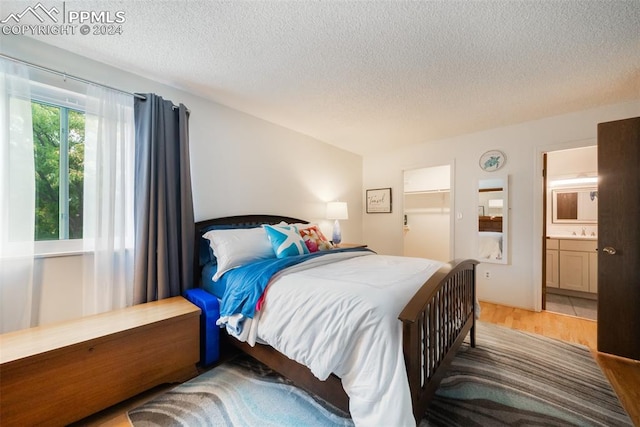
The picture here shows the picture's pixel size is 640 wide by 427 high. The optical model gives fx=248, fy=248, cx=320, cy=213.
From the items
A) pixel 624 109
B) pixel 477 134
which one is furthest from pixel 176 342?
pixel 624 109

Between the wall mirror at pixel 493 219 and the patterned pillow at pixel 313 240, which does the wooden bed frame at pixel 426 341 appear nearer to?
the patterned pillow at pixel 313 240

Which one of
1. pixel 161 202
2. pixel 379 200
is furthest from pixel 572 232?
pixel 161 202

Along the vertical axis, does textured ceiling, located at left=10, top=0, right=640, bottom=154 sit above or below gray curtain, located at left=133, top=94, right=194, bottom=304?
above

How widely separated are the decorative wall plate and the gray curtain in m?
3.78

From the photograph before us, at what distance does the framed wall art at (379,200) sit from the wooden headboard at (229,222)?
183 cm

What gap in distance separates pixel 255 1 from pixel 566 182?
5.17m

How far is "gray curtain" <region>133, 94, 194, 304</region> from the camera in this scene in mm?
2043

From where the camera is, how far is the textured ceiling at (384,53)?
149 centimetres

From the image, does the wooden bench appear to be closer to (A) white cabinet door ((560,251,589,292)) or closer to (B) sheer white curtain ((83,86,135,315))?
(B) sheer white curtain ((83,86,135,315))

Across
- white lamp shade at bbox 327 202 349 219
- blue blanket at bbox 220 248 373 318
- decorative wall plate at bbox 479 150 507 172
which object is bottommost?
→ blue blanket at bbox 220 248 373 318

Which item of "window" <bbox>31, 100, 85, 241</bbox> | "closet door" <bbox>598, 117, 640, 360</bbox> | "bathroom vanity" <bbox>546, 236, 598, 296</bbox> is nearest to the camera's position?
"window" <bbox>31, 100, 85, 241</bbox>

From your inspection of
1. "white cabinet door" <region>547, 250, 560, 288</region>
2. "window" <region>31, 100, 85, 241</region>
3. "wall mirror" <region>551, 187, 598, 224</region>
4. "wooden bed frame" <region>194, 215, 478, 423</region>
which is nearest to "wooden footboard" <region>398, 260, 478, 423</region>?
"wooden bed frame" <region>194, 215, 478, 423</region>

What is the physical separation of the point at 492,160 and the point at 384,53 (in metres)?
2.55

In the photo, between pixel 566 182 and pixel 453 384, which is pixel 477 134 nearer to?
pixel 566 182
